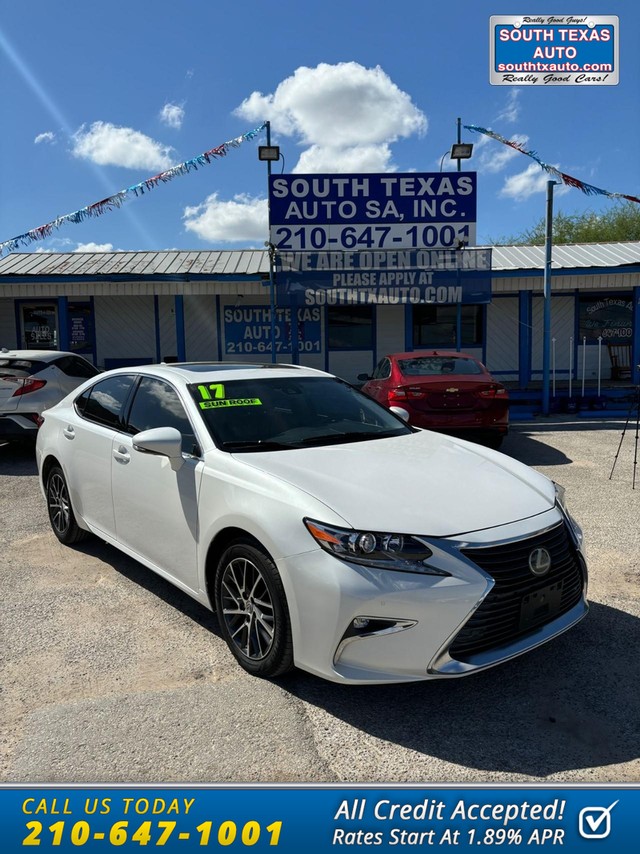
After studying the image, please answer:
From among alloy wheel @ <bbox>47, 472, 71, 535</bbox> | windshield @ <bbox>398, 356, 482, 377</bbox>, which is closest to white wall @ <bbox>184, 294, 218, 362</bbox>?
windshield @ <bbox>398, 356, 482, 377</bbox>

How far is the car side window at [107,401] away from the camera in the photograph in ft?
14.6

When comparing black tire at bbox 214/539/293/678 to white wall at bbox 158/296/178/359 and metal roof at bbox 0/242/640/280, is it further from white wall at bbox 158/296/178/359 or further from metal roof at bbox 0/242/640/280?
white wall at bbox 158/296/178/359

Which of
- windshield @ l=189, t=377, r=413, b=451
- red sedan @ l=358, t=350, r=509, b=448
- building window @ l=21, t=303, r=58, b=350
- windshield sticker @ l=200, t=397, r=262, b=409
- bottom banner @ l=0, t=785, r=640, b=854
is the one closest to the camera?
bottom banner @ l=0, t=785, r=640, b=854

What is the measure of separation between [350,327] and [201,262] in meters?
4.12

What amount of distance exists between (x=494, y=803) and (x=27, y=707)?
2.08 m

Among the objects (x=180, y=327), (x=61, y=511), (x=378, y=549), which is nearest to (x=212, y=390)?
(x=378, y=549)

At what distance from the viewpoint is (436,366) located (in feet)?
29.2

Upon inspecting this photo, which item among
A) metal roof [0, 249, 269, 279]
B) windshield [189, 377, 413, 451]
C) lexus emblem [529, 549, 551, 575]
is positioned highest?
metal roof [0, 249, 269, 279]

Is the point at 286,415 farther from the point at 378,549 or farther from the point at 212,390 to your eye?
the point at 378,549

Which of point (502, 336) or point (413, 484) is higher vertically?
point (502, 336)

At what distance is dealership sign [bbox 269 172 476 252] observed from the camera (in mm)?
13055

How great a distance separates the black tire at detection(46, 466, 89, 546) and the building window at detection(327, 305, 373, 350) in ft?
39.3

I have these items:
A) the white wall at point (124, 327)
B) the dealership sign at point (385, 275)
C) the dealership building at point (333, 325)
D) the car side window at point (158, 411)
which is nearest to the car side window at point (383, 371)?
the dealership sign at point (385, 275)

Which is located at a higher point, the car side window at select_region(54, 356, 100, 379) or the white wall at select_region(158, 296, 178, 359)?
the white wall at select_region(158, 296, 178, 359)
